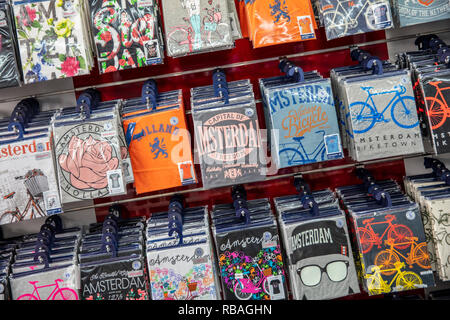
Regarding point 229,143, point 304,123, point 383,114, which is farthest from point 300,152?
point 383,114

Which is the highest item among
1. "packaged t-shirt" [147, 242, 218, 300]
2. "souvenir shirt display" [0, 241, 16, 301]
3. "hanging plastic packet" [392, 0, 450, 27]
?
"hanging plastic packet" [392, 0, 450, 27]

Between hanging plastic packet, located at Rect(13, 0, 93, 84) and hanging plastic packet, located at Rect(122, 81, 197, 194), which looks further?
hanging plastic packet, located at Rect(122, 81, 197, 194)

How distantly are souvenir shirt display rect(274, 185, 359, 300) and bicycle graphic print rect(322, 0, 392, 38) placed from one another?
98cm

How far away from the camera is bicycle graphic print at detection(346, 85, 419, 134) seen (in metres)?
2.90

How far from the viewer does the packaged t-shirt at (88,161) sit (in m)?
2.88

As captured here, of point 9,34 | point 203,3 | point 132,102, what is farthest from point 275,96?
point 9,34

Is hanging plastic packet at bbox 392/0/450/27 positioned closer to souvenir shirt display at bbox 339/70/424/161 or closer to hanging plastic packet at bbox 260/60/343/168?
souvenir shirt display at bbox 339/70/424/161

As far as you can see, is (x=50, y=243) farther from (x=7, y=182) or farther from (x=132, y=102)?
(x=132, y=102)

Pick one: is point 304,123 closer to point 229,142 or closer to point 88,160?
point 229,142

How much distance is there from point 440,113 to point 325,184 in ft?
2.79

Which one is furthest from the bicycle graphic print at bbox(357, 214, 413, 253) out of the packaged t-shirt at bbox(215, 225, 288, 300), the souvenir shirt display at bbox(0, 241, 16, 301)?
the souvenir shirt display at bbox(0, 241, 16, 301)

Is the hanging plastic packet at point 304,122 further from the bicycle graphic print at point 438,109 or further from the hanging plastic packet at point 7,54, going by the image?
the hanging plastic packet at point 7,54

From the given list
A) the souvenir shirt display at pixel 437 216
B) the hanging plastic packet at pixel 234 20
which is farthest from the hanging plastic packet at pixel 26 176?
the souvenir shirt display at pixel 437 216

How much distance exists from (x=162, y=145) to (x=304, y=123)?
79 centimetres
